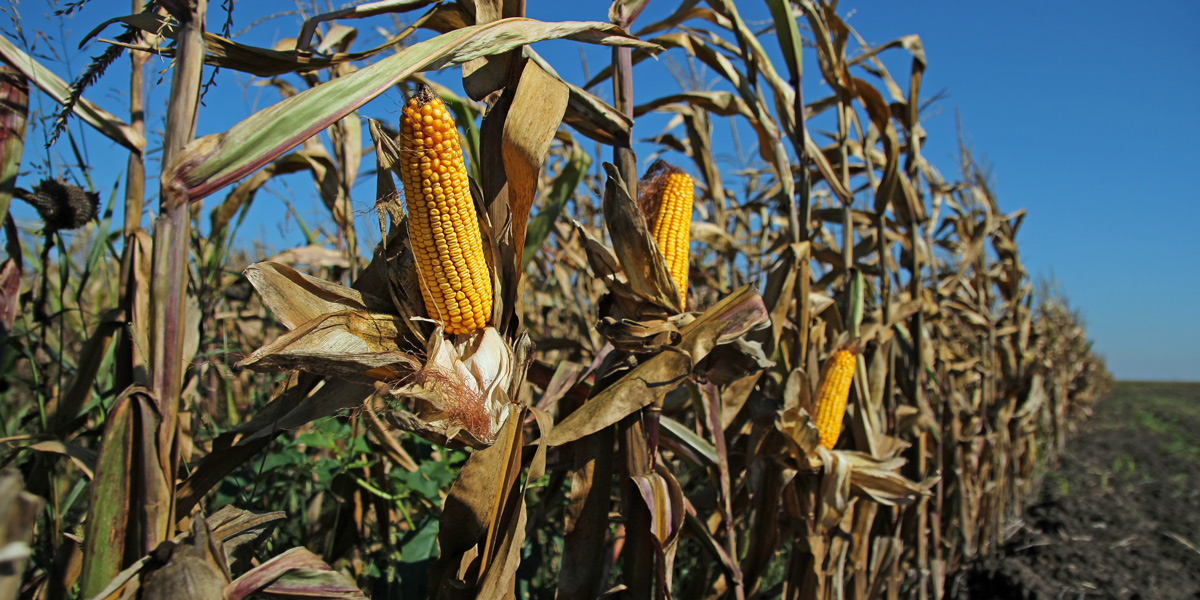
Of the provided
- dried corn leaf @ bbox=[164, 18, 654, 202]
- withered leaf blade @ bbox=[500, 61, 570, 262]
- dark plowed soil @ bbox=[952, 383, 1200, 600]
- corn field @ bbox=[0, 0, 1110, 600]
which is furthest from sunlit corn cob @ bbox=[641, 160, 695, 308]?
dark plowed soil @ bbox=[952, 383, 1200, 600]

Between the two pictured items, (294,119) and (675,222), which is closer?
(294,119)

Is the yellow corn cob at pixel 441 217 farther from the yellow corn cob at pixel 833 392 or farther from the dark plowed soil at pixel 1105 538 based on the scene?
the dark plowed soil at pixel 1105 538

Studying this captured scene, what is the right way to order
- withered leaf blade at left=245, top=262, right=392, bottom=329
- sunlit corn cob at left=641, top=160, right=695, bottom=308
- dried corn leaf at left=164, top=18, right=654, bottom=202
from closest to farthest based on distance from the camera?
dried corn leaf at left=164, top=18, right=654, bottom=202, withered leaf blade at left=245, top=262, right=392, bottom=329, sunlit corn cob at left=641, top=160, right=695, bottom=308

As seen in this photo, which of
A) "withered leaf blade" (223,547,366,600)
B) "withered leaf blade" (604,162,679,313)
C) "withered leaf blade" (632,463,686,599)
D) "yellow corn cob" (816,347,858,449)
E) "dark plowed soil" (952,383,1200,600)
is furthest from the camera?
"dark plowed soil" (952,383,1200,600)

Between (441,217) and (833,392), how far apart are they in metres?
1.55

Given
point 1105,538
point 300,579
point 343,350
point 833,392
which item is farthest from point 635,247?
point 1105,538

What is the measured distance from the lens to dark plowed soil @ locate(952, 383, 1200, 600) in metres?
3.77

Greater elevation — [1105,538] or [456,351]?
[456,351]

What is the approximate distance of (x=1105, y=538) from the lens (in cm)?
475

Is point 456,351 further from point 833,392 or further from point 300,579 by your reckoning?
point 833,392

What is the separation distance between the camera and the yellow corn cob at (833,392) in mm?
2129

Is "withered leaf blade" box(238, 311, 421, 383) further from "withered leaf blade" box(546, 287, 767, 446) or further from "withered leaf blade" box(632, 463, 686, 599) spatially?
"withered leaf blade" box(632, 463, 686, 599)

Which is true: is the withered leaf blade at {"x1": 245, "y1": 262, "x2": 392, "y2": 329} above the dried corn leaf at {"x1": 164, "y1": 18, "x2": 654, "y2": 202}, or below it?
below

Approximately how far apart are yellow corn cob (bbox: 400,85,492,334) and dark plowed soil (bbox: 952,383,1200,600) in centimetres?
383
